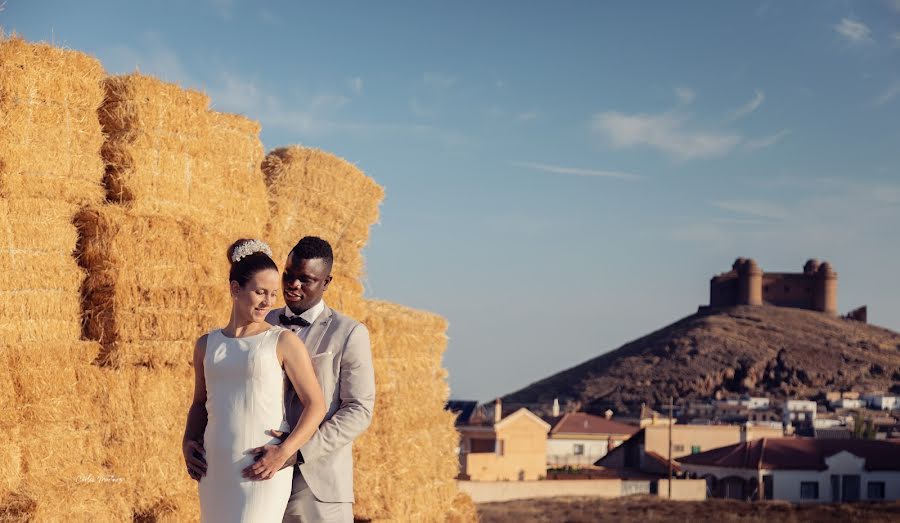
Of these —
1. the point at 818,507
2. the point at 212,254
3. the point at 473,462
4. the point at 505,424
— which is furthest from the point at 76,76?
the point at 505,424

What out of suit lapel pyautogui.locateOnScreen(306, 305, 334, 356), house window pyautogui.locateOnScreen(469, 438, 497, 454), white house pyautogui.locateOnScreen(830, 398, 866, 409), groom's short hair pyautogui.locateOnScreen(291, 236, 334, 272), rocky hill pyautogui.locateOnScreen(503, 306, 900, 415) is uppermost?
rocky hill pyautogui.locateOnScreen(503, 306, 900, 415)

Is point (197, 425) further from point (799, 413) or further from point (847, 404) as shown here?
point (847, 404)

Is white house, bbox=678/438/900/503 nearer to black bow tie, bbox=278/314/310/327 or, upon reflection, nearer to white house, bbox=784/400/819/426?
white house, bbox=784/400/819/426

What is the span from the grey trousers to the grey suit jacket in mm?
27

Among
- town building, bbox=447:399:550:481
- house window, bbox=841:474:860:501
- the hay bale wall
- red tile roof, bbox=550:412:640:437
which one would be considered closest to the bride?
the hay bale wall

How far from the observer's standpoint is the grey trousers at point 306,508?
4.71m

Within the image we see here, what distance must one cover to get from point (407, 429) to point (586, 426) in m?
55.6

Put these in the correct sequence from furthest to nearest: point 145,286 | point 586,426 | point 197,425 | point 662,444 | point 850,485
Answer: point 586,426 < point 662,444 < point 850,485 < point 145,286 < point 197,425

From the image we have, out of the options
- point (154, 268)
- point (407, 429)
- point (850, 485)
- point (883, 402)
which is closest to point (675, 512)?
point (407, 429)

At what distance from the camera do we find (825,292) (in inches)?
5551

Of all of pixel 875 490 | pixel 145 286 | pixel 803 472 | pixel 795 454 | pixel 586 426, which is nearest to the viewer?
pixel 145 286

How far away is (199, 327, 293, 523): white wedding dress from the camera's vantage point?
4.44m

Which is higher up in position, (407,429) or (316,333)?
(316,333)

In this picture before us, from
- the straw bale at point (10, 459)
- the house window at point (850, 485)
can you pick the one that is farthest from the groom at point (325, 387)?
the house window at point (850, 485)
